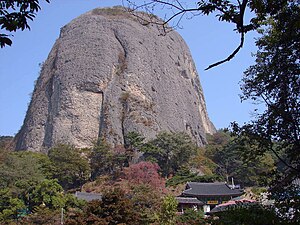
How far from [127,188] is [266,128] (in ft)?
75.4

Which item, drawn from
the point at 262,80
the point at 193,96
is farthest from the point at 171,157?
the point at 262,80

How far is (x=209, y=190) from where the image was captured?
99.6 ft

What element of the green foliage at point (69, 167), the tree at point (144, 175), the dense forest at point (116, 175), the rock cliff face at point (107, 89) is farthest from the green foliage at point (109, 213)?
the rock cliff face at point (107, 89)

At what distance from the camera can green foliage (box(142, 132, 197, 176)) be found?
3353cm

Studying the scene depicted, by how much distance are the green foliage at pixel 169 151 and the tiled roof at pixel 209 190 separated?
3772mm

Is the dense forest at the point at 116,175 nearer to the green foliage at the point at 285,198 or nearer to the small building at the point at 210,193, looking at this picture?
the small building at the point at 210,193

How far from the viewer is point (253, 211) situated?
5840mm

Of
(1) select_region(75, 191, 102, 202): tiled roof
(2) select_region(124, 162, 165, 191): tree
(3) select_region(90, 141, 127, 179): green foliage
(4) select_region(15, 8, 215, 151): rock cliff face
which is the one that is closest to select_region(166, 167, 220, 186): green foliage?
(2) select_region(124, 162, 165, 191): tree

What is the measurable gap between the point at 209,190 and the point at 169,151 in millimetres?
5274

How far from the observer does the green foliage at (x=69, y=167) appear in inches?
1213

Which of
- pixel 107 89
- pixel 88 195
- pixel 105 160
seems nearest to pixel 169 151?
pixel 105 160

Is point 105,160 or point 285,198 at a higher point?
point 105,160

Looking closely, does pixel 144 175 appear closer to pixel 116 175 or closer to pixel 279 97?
pixel 116 175

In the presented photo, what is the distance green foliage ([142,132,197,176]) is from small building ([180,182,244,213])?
3.75 m
